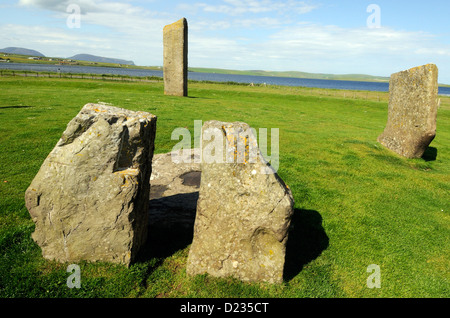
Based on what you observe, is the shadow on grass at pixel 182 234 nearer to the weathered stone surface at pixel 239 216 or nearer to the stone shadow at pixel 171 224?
the stone shadow at pixel 171 224

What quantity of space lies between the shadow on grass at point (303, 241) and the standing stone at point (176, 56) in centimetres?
2017

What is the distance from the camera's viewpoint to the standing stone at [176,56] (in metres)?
23.6

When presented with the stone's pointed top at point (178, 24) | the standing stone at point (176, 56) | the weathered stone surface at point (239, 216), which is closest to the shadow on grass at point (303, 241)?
the weathered stone surface at point (239, 216)

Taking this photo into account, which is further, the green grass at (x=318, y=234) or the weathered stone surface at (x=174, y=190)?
the weathered stone surface at (x=174, y=190)

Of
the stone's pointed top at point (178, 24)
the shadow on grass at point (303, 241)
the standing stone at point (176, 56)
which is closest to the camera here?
the shadow on grass at point (303, 241)

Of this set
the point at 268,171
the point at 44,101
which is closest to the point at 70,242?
the point at 268,171

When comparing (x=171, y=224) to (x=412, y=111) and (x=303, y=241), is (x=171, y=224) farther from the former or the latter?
(x=412, y=111)

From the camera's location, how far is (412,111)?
12.6 metres

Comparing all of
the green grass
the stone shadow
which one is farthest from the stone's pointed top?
the stone shadow

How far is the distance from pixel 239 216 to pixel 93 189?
2.44 m

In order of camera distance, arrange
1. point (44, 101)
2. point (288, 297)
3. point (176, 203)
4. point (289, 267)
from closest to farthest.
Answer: point (288, 297) → point (289, 267) → point (176, 203) → point (44, 101)

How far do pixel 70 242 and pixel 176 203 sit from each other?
86.0 inches

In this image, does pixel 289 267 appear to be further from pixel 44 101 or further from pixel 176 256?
pixel 44 101

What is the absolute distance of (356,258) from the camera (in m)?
5.89
